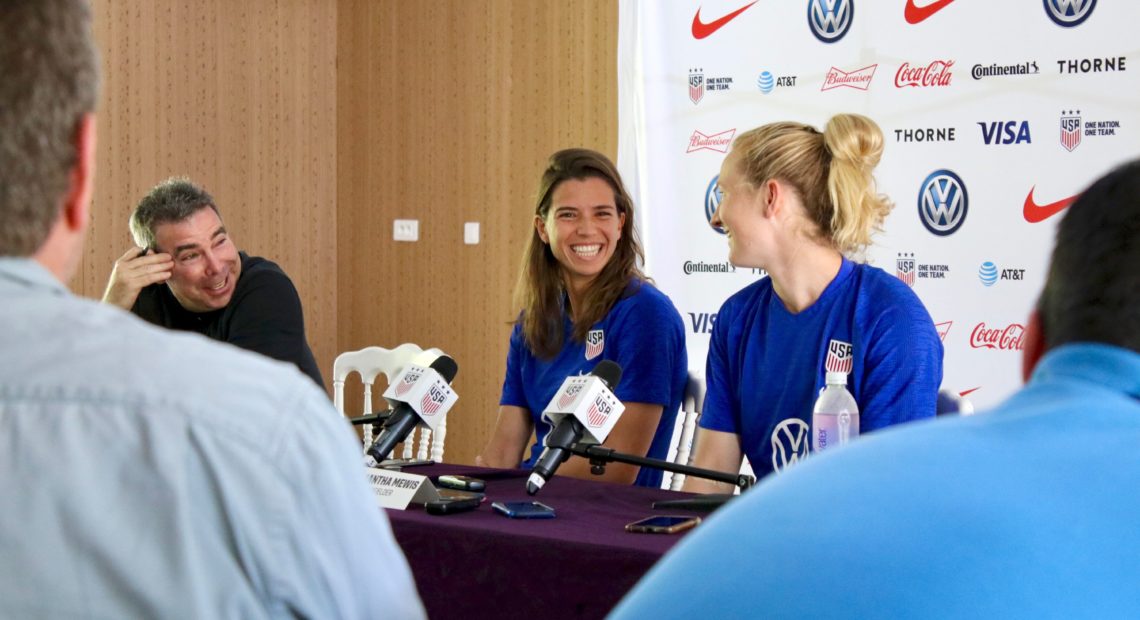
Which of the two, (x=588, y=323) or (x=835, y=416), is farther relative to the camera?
(x=588, y=323)

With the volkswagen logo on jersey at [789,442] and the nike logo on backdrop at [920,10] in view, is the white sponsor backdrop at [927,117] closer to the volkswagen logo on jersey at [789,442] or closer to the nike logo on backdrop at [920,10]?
the nike logo on backdrop at [920,10]

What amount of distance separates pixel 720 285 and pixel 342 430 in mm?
4054

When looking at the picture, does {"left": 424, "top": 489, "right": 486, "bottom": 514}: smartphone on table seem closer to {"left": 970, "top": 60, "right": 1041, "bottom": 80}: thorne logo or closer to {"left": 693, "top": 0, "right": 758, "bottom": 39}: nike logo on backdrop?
{"left": 970, "top": 60, "right": 1041, "bottom": 80}: thorne logo

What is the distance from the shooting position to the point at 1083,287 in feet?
2.23

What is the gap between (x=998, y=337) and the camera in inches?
161

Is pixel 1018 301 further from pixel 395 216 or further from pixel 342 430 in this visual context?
pixel 342 430

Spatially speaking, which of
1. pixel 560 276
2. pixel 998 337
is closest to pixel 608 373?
pixel 560 276

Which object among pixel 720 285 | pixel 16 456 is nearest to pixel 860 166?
pixel 16 456

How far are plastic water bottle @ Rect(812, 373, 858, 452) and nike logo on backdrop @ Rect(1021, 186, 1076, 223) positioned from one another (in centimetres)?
215

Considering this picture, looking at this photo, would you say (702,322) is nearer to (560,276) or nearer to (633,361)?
(560,276)

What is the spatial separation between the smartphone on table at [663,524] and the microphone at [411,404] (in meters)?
0.49

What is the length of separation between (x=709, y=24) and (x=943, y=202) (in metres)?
1.21

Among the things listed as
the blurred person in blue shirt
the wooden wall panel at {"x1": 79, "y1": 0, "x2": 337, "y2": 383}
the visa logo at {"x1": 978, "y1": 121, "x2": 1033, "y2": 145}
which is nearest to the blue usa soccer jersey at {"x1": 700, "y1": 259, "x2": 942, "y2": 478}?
the blurred person in blue shirt

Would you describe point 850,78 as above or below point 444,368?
above
